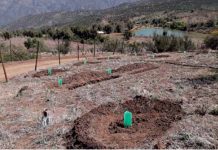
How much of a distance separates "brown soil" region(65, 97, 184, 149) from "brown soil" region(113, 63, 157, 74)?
7.90m

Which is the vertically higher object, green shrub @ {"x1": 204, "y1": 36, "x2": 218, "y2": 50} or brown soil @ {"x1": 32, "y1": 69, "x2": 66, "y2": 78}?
green shrub @ {"x1": 204, "y1": 36, "x2": 218, "y2": 50}

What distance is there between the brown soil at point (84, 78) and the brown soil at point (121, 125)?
18.3ft

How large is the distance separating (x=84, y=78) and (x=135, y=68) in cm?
423

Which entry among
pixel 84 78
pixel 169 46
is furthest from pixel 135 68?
pixel 169 46

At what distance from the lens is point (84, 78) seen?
24422 millimetres

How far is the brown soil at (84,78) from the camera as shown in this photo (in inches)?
889

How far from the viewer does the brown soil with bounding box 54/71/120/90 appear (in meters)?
22.6

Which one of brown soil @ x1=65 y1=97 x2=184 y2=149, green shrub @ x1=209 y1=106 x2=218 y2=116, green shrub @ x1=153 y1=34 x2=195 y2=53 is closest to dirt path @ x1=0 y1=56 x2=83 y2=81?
green shrub @ x1=153 y1=34 x2=195 y2=53

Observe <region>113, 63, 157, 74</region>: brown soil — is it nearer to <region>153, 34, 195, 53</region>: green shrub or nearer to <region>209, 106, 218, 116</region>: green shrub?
<region>209, 106, 218, 116</region>: green shrub

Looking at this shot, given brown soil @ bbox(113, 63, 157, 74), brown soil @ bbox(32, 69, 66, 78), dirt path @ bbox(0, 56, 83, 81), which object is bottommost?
dirt path @ bbox(0, 56, 83, 81)

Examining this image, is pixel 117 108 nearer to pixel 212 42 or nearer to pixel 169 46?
pixel 212 42

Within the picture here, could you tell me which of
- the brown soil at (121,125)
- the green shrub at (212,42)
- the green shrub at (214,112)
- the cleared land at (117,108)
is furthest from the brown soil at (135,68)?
the green shrub at (212,42)

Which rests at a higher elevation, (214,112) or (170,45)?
(214,112)

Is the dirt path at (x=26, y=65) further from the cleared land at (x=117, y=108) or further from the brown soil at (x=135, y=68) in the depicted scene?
the brown soil at (x=135, y=68)
